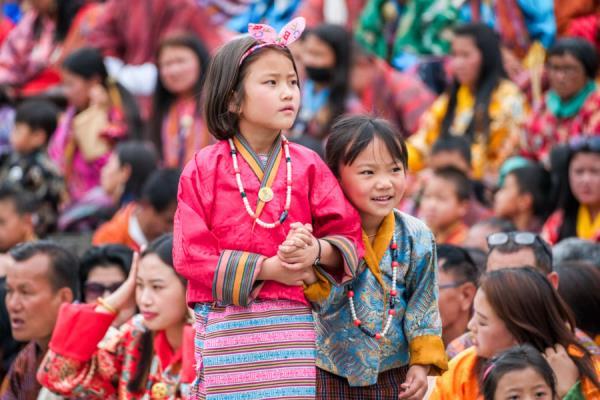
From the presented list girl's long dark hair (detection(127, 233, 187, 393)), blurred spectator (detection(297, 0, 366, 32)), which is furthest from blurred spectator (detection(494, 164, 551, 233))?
blurred spectator (detection(297, 0, 366, 32))

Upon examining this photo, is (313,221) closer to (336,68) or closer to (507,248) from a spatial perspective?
(507,248)

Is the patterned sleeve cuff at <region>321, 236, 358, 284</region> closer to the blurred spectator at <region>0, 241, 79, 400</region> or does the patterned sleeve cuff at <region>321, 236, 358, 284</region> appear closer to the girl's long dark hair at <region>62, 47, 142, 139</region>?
the blurred spectator at <region>0, 241, 79, 400</region>

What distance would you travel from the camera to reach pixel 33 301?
6094mm

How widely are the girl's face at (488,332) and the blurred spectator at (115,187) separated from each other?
13.5 feet

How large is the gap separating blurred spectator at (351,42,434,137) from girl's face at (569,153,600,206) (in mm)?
2315

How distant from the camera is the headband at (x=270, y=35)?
4.18 m

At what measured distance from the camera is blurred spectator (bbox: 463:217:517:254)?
7.10 m

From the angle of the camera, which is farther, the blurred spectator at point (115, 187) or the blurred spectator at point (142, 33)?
the blurred spectator at point (142, 33)

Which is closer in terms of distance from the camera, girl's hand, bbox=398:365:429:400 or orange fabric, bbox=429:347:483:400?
girl's hand, bbox=398:365:429:400

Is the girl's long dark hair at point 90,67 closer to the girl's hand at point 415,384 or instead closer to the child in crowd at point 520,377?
the child in crowd at point 520,377

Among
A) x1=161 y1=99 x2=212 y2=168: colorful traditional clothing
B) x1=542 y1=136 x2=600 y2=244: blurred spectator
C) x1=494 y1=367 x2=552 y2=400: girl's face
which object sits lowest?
x1=494 y1=367 x2=552 y2=400: girl's face

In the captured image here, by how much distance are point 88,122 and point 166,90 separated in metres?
0.84

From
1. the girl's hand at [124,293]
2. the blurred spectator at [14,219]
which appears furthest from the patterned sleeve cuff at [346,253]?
the blurred spectator at [14,219]

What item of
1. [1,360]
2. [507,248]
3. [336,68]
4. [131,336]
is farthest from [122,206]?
[507,248]
